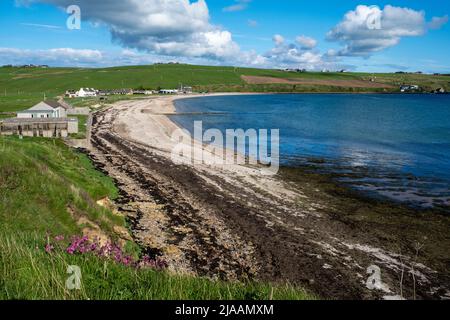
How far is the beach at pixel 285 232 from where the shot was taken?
15602mm

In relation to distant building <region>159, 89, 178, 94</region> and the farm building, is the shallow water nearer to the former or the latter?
the farm building

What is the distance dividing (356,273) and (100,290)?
1282cm

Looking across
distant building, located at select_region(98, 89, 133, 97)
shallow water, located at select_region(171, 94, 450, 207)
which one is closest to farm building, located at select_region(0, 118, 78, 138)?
shallow water, located at select_region(171, 94, 450, 207)

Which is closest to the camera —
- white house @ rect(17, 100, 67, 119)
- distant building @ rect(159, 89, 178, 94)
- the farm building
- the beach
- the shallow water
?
the beach

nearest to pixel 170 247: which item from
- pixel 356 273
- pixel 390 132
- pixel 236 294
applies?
pixel 356 273

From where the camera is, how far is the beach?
15.6 meters

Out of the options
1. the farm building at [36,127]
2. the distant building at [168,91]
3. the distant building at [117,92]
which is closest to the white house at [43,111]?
the farm building at [36,127]

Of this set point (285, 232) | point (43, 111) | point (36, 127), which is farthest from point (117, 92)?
point (285, 232)

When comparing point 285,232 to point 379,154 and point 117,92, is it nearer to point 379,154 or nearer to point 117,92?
point 379,154

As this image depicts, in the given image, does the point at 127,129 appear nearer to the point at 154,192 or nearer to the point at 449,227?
the point at 154,192

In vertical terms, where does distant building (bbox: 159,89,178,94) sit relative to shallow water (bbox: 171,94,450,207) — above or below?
above

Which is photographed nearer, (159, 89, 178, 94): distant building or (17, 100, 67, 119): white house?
(17, 100, 67, 119): white house

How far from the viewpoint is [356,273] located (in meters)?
16.0

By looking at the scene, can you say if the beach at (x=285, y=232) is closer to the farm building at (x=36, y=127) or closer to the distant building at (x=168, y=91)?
the farm building at (x=36, y=127)
